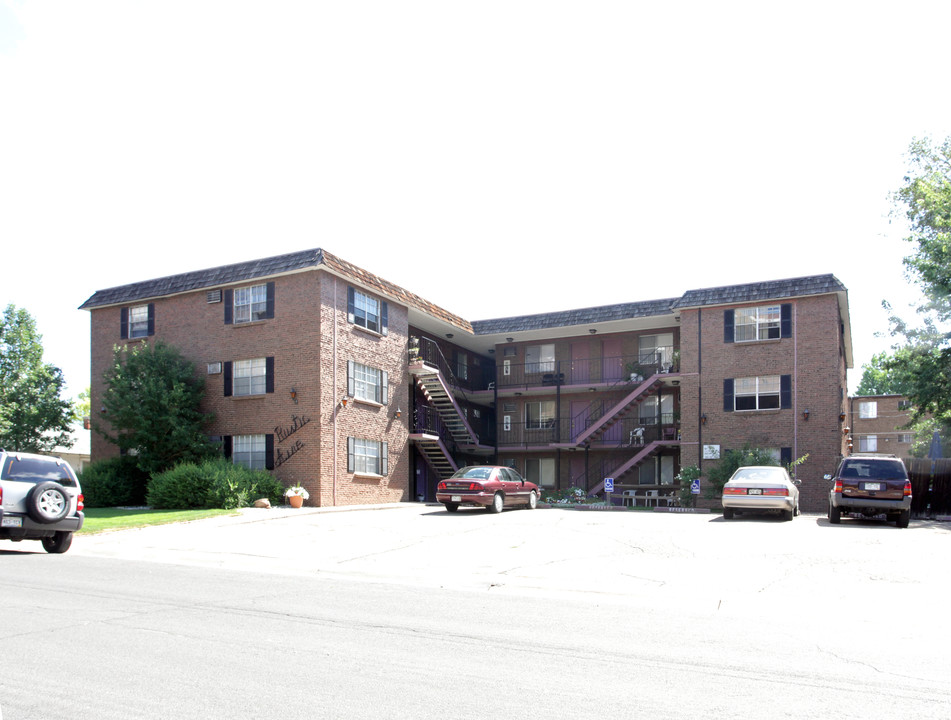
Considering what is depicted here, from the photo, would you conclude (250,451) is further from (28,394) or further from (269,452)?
(28,394)

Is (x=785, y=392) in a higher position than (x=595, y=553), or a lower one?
higher

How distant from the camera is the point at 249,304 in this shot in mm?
28031

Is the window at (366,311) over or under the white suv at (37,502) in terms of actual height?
over

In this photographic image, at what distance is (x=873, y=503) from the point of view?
19672 millimetres

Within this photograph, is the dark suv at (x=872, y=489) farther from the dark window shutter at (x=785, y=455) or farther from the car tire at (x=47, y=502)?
the car tire at (x=47, y=502)

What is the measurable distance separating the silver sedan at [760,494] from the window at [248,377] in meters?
15.0

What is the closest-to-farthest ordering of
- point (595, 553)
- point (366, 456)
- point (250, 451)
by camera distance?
point (595, 553), point (250, 451), point (366, 456)

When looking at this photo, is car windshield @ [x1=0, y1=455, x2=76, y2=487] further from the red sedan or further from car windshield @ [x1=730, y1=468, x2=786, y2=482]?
car windshield @ [x1=730, y1=468, x2=786, y2=482]

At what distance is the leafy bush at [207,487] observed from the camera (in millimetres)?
23266

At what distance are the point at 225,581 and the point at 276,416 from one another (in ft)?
52.6

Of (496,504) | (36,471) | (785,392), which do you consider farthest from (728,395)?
(36,471)

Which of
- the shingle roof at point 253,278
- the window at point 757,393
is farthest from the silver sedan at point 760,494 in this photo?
the shingle roof at point 253,278

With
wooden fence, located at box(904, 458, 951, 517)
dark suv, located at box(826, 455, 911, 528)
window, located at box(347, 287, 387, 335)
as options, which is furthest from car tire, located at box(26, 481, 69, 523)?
wooden fence, located at box(904, 458, 951, 517)

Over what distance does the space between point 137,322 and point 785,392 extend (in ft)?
81.0
